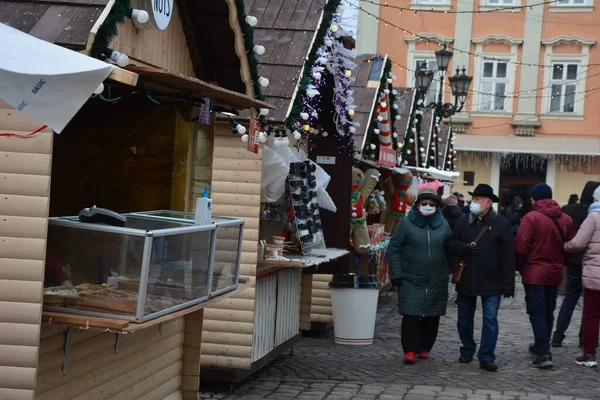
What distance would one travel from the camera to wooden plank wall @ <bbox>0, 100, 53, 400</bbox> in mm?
4746

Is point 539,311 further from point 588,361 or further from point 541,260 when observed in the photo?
point 588,361

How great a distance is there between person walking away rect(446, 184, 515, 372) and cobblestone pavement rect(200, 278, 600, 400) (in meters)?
0.38

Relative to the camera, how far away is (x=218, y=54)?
7.63m

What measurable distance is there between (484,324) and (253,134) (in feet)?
12.1

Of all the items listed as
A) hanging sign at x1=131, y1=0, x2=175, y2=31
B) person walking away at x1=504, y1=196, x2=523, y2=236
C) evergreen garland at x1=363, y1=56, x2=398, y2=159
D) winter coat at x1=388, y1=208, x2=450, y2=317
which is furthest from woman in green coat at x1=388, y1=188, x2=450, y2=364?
person walking away at x1=504, y1=196, x2=523, y2=236

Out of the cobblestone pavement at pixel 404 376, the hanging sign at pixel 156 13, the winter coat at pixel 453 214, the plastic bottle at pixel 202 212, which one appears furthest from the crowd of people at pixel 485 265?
the winter coat at pixel 453 214

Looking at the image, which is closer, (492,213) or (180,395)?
(180,395)

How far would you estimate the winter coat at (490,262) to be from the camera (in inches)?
398

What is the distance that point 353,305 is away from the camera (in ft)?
37.1

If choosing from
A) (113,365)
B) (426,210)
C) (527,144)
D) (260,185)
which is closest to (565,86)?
(527,144)

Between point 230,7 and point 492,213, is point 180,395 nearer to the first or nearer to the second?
point 230,7

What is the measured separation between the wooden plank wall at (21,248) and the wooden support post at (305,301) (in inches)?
252

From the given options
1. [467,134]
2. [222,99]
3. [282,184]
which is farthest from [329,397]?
[467,134]

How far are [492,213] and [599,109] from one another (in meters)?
25.6
